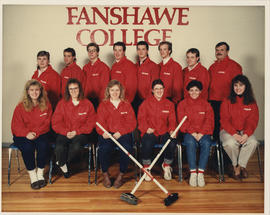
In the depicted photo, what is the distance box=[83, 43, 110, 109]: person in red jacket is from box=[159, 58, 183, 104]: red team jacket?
74 centimetres

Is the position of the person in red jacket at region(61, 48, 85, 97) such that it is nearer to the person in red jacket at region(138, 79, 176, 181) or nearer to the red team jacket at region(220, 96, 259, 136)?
the person in red jacket at region(138, 79, 176, 181)

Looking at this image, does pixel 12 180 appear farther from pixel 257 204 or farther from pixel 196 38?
pixel 196 38

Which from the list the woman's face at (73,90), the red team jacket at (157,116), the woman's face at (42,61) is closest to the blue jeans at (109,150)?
the red team jacket at (157,116)

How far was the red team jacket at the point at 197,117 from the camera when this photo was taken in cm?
303

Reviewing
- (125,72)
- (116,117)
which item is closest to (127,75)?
(125,72)

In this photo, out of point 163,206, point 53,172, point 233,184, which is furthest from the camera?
point 53,172

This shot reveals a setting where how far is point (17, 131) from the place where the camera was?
2.92 meters

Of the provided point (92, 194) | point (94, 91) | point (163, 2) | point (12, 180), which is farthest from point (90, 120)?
point (163, 2)

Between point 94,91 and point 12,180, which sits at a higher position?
point 94,91

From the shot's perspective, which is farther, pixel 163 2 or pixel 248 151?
pixel 248 151

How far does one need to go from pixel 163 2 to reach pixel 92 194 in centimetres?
201

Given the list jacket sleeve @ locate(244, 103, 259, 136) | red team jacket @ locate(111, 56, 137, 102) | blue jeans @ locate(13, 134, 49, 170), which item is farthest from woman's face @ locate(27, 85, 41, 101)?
jacket sleeve @ locate(244, 103, 259, 136)

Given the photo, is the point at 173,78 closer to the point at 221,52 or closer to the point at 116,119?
the point at 221,52

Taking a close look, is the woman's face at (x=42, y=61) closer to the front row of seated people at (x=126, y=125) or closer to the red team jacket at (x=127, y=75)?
the front row of seated people at (x=126, y=125)
